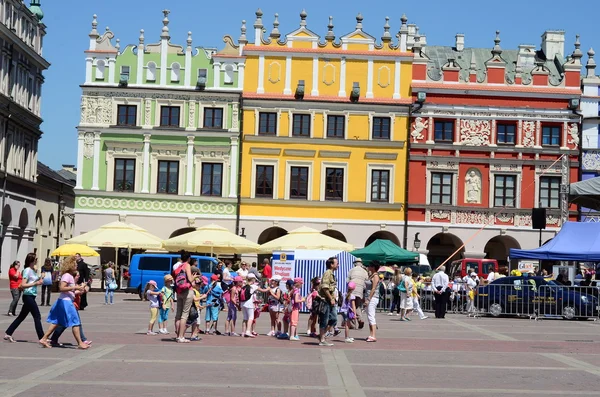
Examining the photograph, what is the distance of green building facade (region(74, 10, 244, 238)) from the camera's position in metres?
53.0

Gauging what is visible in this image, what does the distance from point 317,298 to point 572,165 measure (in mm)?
34995

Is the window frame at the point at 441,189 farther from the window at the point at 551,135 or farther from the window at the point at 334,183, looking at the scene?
the window at the point at 551,135

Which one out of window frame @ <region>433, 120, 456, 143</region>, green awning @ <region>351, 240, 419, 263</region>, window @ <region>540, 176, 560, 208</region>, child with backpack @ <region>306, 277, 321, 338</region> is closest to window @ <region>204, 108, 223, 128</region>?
window frame @ <region>433, 120, 456, 143</region>

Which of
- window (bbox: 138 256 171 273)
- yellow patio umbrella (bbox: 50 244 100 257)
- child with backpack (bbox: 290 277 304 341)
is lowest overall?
child with backpack (bbox: 290 277 304 341)

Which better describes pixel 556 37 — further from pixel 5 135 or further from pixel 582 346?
pixel 582 346

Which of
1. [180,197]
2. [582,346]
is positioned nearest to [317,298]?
[582,346]

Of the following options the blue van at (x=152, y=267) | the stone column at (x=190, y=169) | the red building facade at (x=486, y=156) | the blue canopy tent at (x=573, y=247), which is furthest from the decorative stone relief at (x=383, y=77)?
the blue canopy tent at (x=573, y=247)

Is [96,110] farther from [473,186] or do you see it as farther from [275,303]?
[275,303]

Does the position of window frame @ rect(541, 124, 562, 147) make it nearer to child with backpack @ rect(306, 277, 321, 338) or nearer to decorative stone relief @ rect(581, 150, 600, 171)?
decorative stone relief @ rect(581, 150, 600, 171)

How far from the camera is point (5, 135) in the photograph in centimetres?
5731

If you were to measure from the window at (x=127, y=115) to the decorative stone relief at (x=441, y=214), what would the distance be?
52.2 feet

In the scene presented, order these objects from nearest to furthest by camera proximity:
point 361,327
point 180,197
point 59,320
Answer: point 59,320
point 361,327
point 180,197

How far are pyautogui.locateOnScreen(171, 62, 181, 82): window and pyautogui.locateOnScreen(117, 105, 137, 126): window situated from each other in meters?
2.48

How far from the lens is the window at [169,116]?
2106 inches
